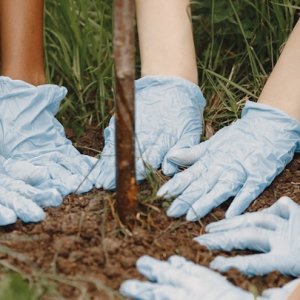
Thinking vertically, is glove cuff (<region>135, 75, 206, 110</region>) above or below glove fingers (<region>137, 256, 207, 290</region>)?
above

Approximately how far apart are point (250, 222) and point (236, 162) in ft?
1.11

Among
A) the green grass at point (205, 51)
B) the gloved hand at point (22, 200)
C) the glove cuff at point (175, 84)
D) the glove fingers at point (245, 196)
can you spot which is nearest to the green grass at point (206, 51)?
the green grass at point (205, 51)

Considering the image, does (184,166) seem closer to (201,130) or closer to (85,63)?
(201,130)

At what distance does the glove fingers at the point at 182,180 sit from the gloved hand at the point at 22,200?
0.35 m

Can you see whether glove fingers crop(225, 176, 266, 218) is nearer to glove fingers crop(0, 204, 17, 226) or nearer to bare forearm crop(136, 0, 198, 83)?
bare forearm crop(136, 0, 198, 83)

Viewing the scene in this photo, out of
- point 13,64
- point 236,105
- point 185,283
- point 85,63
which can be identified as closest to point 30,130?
point 13,64

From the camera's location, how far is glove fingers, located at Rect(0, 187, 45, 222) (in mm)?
2363

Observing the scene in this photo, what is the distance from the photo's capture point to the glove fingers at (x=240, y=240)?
7.30 ft

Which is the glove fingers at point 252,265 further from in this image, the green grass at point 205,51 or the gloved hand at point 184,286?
the green grass at point 205,51

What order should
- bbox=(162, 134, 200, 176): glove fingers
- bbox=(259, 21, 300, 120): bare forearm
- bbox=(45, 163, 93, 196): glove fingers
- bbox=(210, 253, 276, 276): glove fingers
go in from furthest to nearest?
bbox=(259, 21, 300, 120): bare forearm < bbox=(162, 134, 200, 176): glove fingers < bbox=(45, 163, 93, 196): glove fingers < bbox=(210, 253, 276, 276): glove fingers

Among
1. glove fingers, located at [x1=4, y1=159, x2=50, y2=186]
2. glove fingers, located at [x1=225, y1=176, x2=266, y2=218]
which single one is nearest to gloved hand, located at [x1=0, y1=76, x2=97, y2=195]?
glove fingers, located at [x1=4, y1=159, x2=50, y2=186]

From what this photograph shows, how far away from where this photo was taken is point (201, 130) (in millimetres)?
2865

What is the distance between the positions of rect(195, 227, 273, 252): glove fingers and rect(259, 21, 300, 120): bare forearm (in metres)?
0.64

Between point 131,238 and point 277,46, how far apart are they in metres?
1.31
